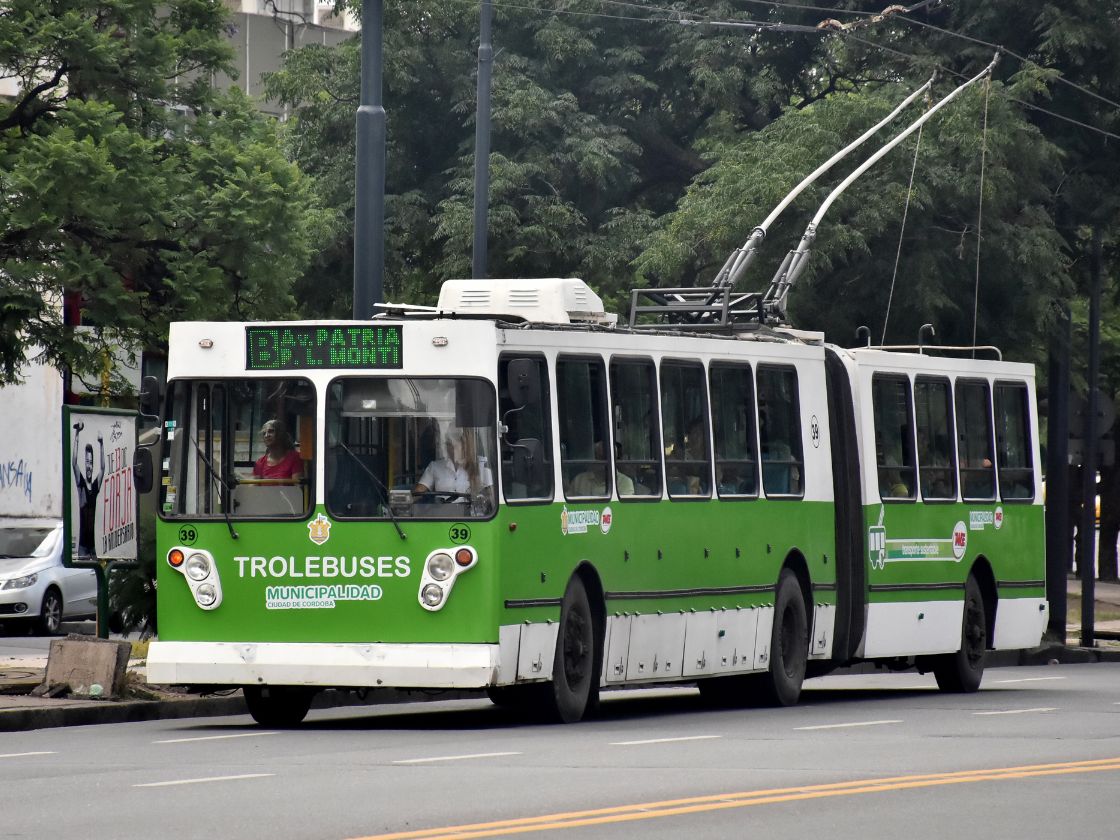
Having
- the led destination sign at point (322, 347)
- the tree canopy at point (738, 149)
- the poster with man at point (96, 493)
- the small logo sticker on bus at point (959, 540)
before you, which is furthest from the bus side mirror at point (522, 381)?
the tree canopy at point (738, 149)

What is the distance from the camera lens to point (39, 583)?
30.1 m

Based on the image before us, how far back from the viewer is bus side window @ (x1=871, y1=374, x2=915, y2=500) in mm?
20250

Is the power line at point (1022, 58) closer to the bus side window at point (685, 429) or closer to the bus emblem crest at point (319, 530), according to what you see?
the bus side window at point (685, 429)

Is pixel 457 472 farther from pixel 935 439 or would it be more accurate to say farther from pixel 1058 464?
pixel 1058 464

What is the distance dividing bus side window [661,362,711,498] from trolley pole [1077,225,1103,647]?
474 inches

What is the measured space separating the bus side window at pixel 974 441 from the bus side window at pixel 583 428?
220 inches

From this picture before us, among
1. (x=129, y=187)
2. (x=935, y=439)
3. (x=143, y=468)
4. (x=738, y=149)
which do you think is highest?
(x=738, y=149)

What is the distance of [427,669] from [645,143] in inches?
794

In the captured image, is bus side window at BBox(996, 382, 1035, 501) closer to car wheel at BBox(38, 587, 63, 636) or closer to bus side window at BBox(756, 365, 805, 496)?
bus side window at BBox(756, 365, 805, 496)

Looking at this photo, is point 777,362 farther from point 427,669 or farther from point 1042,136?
point 1042,136

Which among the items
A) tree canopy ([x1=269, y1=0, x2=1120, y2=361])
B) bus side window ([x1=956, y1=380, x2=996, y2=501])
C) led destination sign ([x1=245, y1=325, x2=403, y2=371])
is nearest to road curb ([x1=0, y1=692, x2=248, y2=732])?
led destination sign ([x1=245, y1=325, x2=403, y2=371])

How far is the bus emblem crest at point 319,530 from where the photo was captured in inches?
608

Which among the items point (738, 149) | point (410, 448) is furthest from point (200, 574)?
point (738, 149)

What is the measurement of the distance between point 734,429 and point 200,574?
15.0 ft
